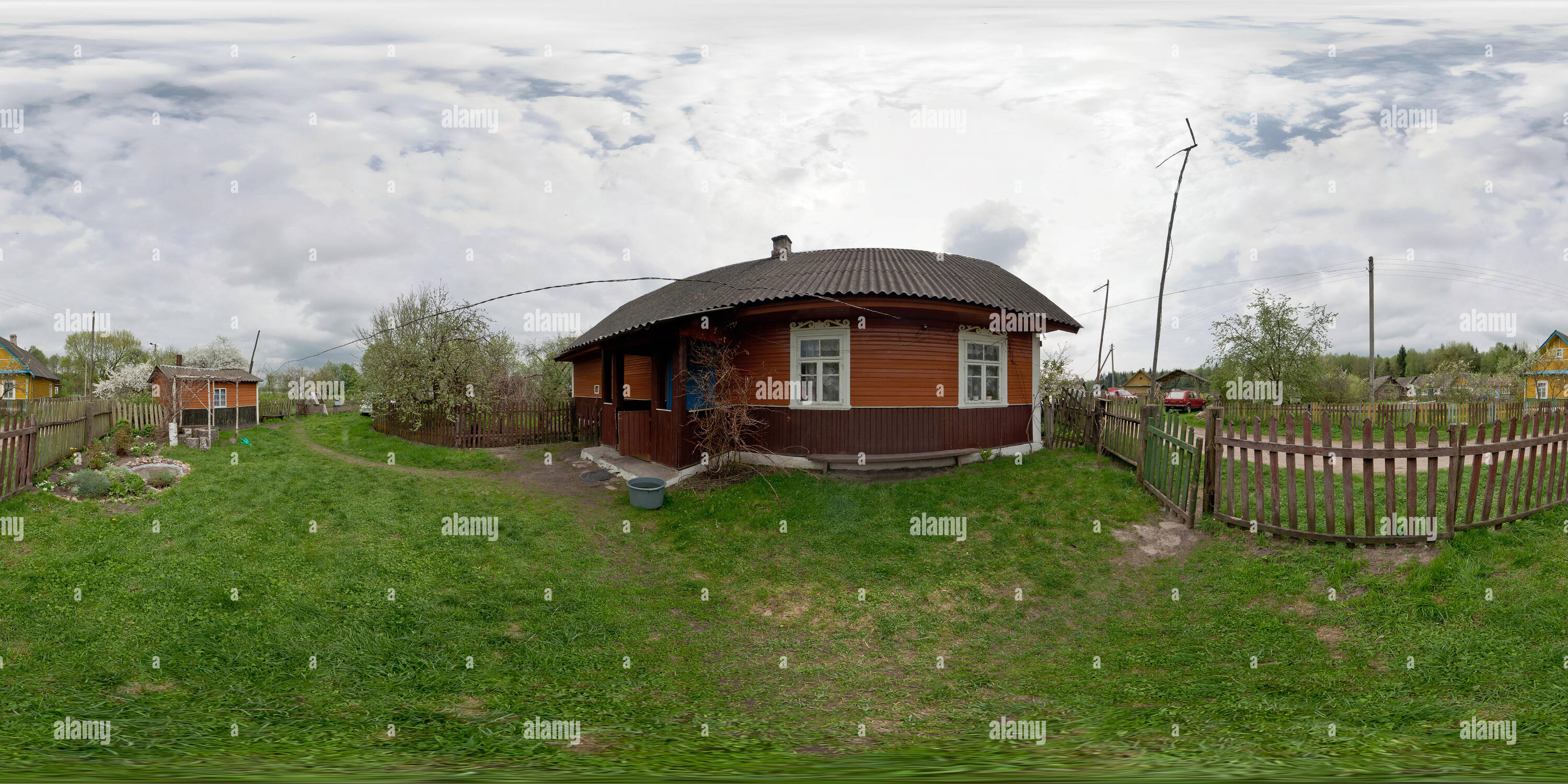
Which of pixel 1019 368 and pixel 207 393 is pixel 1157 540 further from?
pixel 207 393

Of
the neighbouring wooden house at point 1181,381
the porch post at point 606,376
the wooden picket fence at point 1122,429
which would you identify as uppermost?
the neighbouring wooden house at point 1181,381

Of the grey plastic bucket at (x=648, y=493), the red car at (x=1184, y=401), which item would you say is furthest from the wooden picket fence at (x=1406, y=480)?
the red car at (x=1184, y=401)

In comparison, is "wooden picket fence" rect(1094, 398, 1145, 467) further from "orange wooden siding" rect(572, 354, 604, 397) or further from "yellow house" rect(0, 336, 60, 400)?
"yellow house" rect(0, 336, 60, 400)

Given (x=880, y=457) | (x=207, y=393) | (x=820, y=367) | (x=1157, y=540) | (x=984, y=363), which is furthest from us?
(x=207, y=393)

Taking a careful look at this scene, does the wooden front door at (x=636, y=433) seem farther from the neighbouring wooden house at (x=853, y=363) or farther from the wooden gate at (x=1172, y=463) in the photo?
the wooden gate at (x=1172, y=463)

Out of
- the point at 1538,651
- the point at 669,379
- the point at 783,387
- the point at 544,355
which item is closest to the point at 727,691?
the point at 1538,651

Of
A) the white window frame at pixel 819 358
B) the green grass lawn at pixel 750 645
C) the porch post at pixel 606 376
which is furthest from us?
the porch post at pixel 606 376

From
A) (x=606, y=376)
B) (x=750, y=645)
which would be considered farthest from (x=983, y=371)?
(x=606, y=376)

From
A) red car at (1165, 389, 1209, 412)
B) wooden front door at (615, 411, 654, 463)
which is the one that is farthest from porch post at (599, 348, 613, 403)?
red car at (1165, 389, 1209, 412)

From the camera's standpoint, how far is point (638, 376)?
19.2 m

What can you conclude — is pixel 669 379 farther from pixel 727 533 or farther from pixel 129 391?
pixel 129 391

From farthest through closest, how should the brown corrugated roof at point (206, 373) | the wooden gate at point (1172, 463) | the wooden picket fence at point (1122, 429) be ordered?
the brown corrugated roof at point (206, 373) → the wooden picket fence at point (1122, 429) → the wooden gate at point (1172, 463)

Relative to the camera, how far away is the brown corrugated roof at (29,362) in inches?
1515

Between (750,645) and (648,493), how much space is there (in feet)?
17.7
